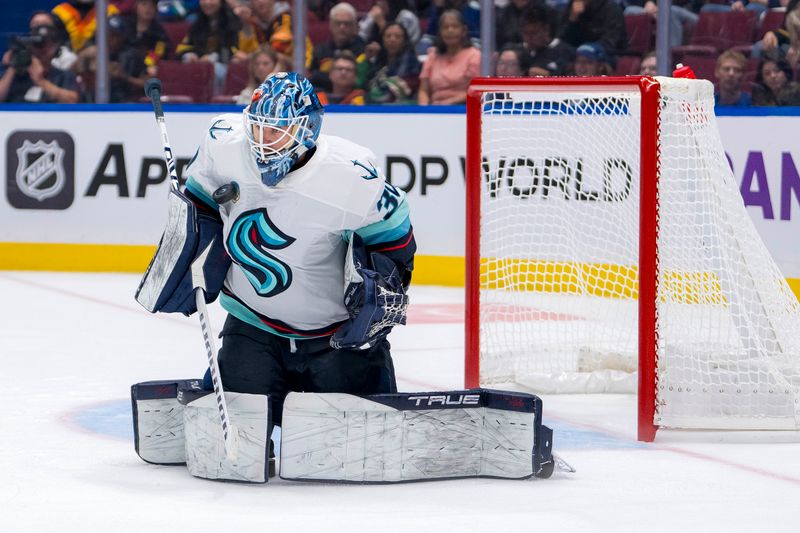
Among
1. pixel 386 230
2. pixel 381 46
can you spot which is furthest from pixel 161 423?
pixel 381 46

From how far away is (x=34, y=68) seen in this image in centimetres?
808

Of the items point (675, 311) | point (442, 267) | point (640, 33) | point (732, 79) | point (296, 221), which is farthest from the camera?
point (442, 267)

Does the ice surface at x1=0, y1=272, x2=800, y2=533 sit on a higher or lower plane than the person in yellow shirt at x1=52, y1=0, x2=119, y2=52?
lower

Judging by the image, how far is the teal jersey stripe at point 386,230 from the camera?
3.27 metres

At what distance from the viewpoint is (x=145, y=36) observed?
7.96 metres

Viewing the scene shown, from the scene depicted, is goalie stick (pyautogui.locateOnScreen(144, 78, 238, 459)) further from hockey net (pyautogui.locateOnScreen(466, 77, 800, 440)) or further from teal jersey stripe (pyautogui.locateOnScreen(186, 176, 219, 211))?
hockey net (pyautogui.locateOnScreen(466, 77, 800, 440))

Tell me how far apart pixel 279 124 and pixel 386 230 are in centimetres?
33

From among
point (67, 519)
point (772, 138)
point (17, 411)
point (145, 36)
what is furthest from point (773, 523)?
point (145, 36)

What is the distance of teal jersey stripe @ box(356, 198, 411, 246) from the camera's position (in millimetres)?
3273

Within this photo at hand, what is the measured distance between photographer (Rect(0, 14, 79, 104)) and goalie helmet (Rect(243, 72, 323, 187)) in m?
5.06

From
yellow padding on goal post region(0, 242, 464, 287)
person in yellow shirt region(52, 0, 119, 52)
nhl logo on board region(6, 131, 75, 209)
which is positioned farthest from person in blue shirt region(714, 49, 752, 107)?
nhl logo on board region(6, 131, 75, 209)

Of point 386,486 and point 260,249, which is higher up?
point 260,249

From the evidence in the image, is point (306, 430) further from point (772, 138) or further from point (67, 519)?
point (772, 138)

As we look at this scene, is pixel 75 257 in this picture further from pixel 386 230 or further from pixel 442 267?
pixel 386 230
